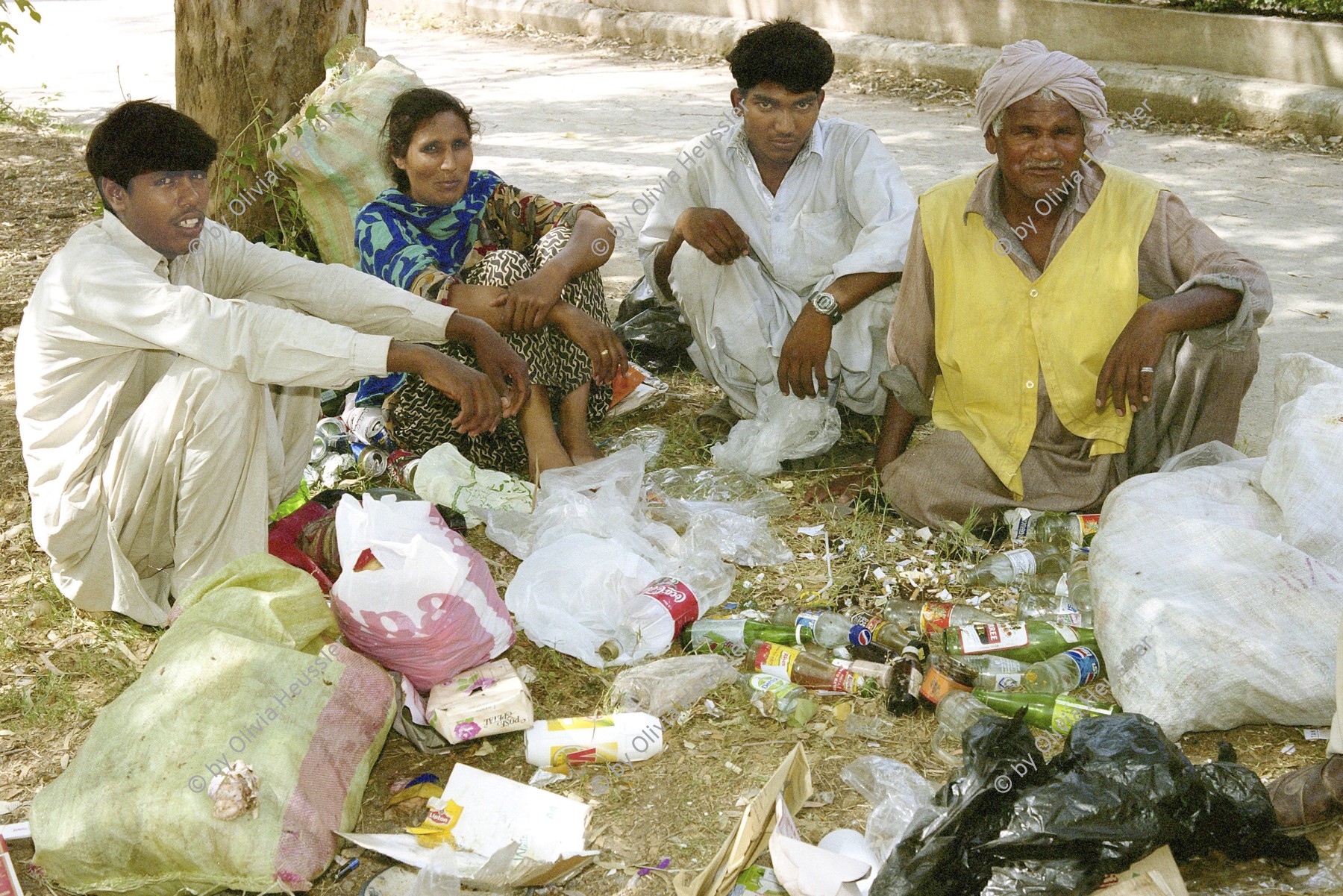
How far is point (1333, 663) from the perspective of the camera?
2.52 meters

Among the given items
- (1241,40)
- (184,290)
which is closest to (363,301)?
(184,290)

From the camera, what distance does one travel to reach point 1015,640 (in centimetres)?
290

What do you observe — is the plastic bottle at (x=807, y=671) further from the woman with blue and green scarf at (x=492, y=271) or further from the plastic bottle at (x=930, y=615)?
the woman with blue and green scarf at (x=492, y=271)

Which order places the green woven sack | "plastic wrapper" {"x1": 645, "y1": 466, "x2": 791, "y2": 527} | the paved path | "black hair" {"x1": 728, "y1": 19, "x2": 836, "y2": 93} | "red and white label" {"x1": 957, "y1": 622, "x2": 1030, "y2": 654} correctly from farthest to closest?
1. the paved path
2. "black hair" {"x1": 728, "y1": 19, "x2": 836, "y2": 93}
3. "plastic wrapper" {"x1": 645, "y1": 466, "x2": 791, "y2": 527}
4. "red and white label" {"x1": 957, "y1": 622, "x2": 1030, "y2": 654}
5. the green woven sack

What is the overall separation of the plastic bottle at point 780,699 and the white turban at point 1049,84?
1664 mm

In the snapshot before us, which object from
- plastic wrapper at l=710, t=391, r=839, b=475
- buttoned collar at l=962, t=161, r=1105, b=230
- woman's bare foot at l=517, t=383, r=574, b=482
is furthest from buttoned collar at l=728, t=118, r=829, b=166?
woman's bare foot at l=517, t=383, r=574, b=482

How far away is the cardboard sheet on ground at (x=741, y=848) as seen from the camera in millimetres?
2199

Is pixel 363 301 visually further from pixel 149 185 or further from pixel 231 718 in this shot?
pixel 231 718

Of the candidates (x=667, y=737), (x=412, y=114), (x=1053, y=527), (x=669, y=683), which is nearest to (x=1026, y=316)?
(x=1053, y=527)

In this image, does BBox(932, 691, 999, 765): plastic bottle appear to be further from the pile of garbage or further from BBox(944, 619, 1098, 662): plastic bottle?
BBox(944, 619, 1098, 662): plastic bottle

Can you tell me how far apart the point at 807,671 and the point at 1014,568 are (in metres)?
0.75

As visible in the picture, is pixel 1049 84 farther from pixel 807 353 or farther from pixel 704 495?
pixel 704 495

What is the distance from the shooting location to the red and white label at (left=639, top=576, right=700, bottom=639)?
121 inches

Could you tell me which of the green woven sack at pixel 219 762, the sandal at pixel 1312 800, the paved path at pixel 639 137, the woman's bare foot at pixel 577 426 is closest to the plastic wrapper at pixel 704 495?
the woman's bare foot at pixel 577 426
